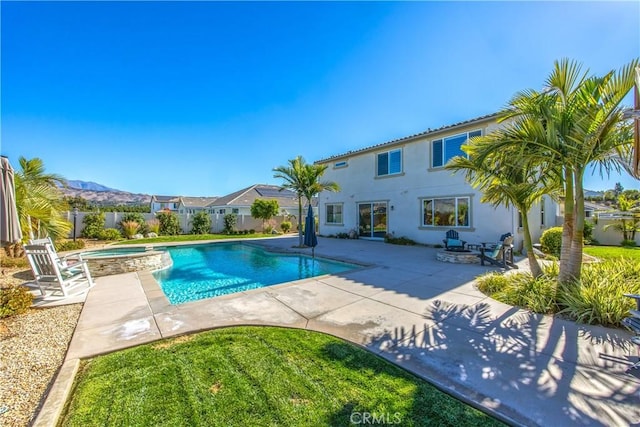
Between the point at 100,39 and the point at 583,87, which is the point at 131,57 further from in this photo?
the point at 583,87

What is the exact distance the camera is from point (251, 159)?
32.4 meters

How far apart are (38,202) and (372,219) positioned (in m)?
16.7

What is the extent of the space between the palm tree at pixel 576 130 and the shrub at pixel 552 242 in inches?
311

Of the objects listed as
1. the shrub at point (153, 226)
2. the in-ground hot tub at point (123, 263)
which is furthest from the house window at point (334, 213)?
the shrub at point (153, 226)

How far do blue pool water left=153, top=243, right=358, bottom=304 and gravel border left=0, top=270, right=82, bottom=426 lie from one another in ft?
8.18

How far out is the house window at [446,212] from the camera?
14086 millimetres

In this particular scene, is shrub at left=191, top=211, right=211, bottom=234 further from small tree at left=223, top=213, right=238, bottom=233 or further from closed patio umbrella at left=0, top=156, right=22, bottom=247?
closed patio umbrella at left=0, top=156, right=22, bottom=247

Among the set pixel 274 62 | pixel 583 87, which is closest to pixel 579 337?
pixel 583 87

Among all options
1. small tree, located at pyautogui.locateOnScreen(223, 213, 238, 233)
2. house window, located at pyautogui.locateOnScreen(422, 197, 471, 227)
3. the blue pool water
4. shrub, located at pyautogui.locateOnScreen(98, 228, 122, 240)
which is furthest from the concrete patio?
small tree, located at pyautogui.locateOnScreen(223, 213, 238, 233)

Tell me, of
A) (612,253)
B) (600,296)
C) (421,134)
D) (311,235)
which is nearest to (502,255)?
(600,296)

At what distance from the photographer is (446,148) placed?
14.6 m

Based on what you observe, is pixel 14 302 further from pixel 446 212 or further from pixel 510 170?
pixel 446 212

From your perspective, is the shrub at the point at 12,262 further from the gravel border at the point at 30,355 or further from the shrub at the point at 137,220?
the shrub at the point at 137,220

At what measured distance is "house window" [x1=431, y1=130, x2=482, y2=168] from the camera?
13.9 m
